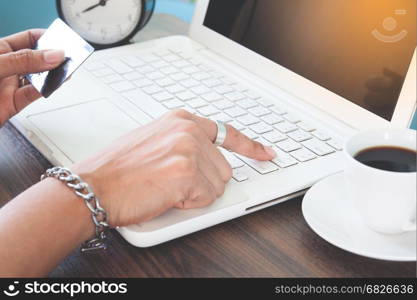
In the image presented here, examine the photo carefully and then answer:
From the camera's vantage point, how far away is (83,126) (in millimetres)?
888

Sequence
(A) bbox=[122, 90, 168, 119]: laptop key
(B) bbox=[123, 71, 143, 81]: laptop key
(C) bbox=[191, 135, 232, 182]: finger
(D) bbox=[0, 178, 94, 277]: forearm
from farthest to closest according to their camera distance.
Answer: (B) bbox=[123, 71, 143, 81]: laptop key, (A) bbox=[122, 90, 168, 119]: laptop key, (C) bbox=[191, 135, 232, 182]: finger, (D) bbox=[0, 178, 94, 277]: forearm

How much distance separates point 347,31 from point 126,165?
43 centimetres

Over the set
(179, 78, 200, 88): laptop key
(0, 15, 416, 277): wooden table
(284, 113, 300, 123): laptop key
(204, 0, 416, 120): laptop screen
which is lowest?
(0, 15, 416, 277): wooden table

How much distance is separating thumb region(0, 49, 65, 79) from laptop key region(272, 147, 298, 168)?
35cm

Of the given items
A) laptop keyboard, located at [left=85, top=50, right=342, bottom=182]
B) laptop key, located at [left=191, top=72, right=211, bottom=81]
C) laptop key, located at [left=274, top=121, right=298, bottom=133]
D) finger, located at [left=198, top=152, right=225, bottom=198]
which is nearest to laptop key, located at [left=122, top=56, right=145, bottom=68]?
laptop keyboard, located at [left=85, top=50, right=342, bottom=182]

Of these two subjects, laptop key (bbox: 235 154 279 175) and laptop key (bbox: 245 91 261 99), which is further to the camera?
laptop key (bbox: 245 91 261 99)

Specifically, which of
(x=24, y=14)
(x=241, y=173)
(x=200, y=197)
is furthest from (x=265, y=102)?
(x=24, y=14)

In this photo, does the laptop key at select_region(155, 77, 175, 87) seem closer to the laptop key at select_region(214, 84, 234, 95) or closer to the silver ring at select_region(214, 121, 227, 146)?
the laptop key at select_region(214, 84, 234, 95)

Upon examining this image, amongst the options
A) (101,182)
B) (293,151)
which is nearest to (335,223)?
(293,151)

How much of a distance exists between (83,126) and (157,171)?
0.26 m

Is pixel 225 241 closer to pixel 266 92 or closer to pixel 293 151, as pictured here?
pixel 293 151

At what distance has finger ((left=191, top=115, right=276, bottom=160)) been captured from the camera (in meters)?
0.77

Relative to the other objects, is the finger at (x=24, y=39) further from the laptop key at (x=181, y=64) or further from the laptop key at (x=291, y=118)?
the laptop key at (x=291, y=118)

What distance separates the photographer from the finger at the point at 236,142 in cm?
77
